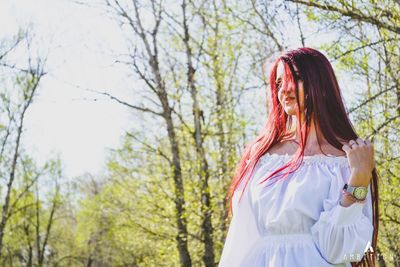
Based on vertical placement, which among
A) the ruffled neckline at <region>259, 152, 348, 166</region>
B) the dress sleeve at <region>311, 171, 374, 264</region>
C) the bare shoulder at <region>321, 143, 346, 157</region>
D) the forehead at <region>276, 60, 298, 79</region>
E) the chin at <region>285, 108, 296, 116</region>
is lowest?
the dress sleeve at <region>311, 171, 374, 264</region>

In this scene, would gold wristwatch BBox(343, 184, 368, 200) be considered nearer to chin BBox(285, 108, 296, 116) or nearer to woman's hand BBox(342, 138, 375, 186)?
woman's hand BBox(342, 138, 375, 186)

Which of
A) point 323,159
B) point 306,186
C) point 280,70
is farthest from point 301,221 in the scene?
point 280,70

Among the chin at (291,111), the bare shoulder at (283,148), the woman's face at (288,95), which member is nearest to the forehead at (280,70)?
the woman's face at (288,95)

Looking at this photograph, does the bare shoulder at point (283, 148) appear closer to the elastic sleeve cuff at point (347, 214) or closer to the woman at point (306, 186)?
the woman at point (306, 186)

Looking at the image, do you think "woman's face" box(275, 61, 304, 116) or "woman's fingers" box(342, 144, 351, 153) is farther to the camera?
"woman's face" box(275, 61, 304, 116)

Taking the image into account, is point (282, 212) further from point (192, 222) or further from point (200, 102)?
point (200, 102)

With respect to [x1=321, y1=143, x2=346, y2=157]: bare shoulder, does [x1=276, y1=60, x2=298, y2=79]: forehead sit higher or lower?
higher

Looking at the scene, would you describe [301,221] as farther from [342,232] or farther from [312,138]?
[312,138]

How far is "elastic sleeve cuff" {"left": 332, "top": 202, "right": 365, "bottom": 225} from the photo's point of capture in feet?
5.89

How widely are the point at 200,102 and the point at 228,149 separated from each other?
4.74ft

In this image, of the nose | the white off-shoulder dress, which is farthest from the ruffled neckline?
the nose

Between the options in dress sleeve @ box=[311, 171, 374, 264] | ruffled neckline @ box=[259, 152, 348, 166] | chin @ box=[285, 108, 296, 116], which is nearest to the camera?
dress sleeve @ box=[311, 171, 374, 264]

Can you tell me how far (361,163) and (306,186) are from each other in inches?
7.4

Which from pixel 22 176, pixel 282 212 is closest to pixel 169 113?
pixel 282 212
